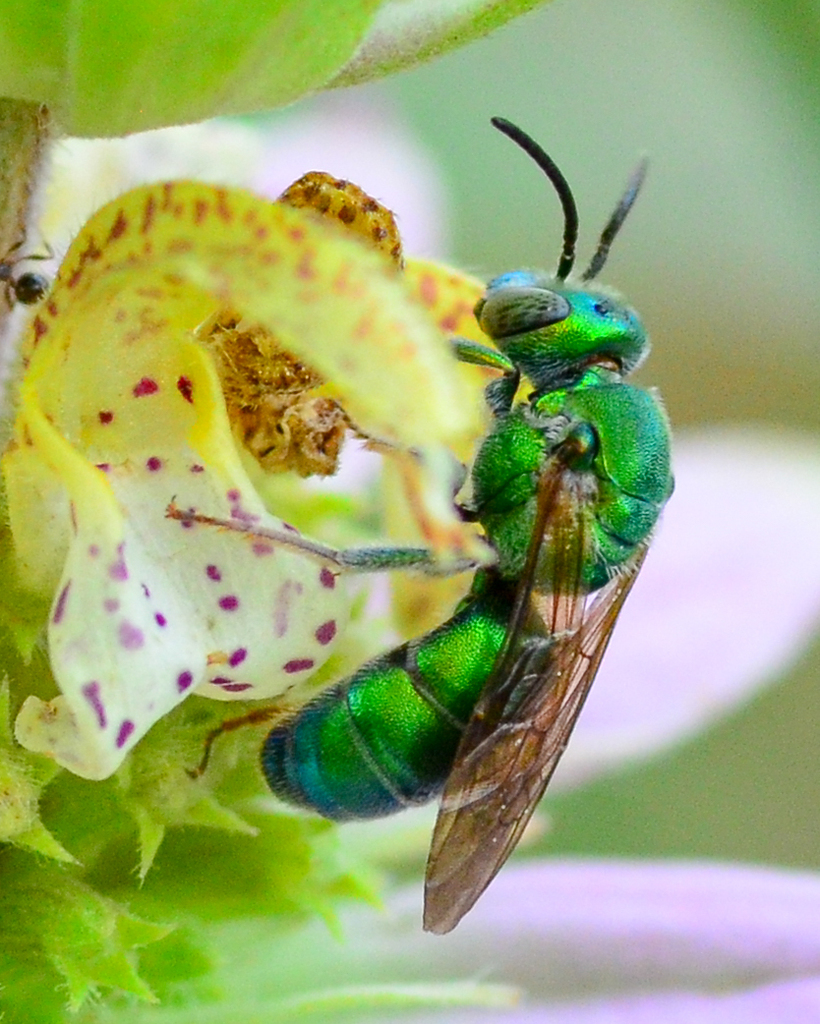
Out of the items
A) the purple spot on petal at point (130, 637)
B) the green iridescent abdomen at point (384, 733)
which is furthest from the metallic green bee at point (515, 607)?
the purple spot on petal at point (130, 637)

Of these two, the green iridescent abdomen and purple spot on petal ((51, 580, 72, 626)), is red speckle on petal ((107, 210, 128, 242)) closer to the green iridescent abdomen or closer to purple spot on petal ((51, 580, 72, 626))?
purple spot on petal ((51, 580, 72, 626))

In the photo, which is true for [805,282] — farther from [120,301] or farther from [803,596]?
[120,301]

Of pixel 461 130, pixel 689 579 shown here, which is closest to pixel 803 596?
pixel 689 579

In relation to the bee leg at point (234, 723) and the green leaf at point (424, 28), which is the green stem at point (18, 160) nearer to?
the green leaf at point (424, 28)

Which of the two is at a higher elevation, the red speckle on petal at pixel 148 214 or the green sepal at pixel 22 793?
the red speckle on petal at pixel 148 214

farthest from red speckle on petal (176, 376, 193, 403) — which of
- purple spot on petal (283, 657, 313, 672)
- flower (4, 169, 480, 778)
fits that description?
purple spot on petal (283, 657, 313, 672)

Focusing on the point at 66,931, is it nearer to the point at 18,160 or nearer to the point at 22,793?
the point at 22,793

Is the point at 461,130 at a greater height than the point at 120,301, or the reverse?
the point at 120,301
